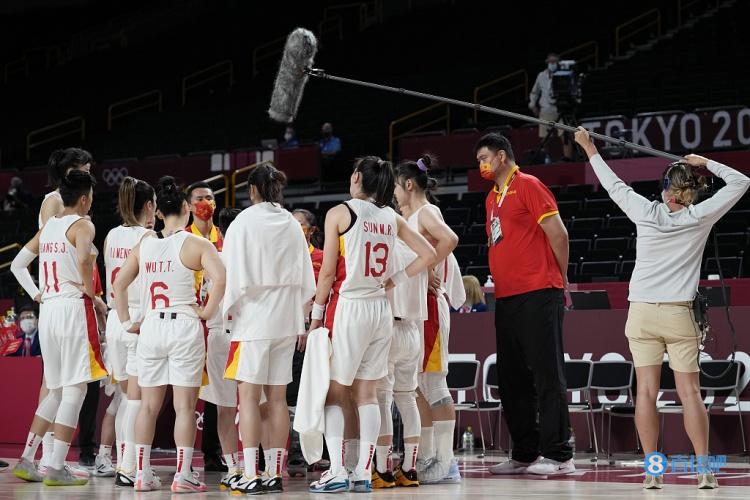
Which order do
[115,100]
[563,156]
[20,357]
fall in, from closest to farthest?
[20,357], [563,156], [115,100]

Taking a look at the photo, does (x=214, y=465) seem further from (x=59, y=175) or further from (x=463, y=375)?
(x=463, y=375)

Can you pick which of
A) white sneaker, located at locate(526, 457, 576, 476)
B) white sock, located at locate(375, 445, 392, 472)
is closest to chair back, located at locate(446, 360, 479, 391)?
white sneaker, located at locate(526, 457, 576, 476)

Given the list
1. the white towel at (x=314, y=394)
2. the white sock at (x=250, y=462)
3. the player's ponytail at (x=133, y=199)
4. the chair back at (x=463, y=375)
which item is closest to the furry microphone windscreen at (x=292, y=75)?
the player's ponytail at (x=133, y=199)

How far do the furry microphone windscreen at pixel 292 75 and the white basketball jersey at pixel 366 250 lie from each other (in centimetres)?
147

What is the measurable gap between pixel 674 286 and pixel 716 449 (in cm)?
331

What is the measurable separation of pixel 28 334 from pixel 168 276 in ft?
20.2

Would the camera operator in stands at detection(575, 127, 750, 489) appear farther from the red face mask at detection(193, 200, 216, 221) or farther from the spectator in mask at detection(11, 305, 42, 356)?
the spectator in mask at detection(11, 305, 42, 356)

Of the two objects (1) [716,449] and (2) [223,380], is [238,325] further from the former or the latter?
(1) [716,449]

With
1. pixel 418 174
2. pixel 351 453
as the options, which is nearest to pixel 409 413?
pixel 351 453

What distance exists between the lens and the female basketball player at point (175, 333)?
6961 mm

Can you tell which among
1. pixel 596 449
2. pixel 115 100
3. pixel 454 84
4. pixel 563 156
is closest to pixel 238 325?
pixel 596 449

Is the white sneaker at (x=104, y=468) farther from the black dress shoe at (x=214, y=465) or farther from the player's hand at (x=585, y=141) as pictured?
the player's hand at (x=585, y=141)

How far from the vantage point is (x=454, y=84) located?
83.0 ft

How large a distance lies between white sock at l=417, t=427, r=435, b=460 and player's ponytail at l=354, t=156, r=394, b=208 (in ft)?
5.66
